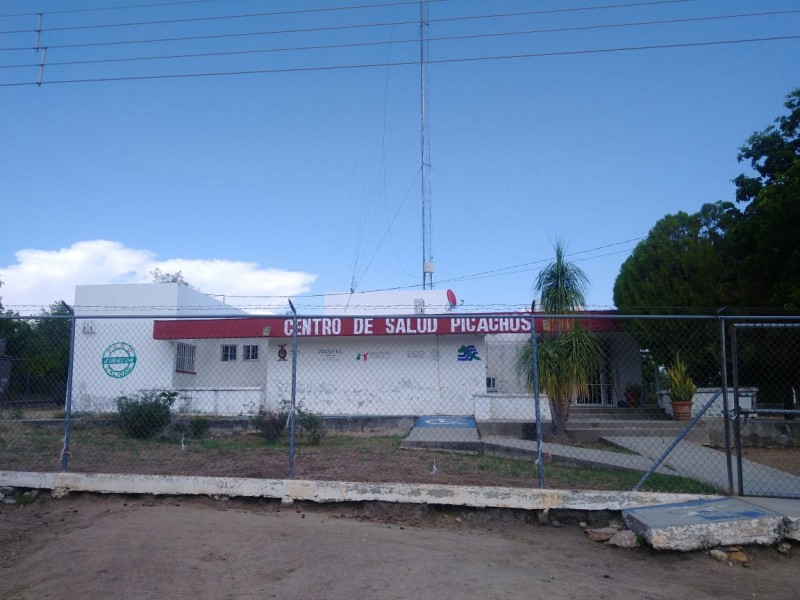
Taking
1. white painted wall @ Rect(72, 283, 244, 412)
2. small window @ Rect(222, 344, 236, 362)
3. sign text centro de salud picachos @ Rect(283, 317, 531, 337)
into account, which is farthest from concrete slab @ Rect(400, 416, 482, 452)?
white painted wall @ Rect(72, 283, 244, 412)

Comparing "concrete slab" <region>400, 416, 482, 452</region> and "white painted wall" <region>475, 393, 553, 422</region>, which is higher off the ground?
"white painted wall" <region>475, 393, 553, 422</region>

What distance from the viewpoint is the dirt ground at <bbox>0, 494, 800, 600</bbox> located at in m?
4.41

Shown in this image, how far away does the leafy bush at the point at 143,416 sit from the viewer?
11555mm

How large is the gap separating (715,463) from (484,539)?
6034 millimetres

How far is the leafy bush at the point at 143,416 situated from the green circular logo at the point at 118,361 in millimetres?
7946

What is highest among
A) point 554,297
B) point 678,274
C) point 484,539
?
point 678,274

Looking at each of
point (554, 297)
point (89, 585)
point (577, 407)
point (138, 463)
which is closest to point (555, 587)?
point (89, 585)

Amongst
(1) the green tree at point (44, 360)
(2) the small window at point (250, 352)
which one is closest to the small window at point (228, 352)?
(2) the small window at point (250, 352)

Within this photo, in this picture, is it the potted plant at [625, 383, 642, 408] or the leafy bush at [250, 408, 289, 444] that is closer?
the leafy bush at [250, 408, 289, 444]

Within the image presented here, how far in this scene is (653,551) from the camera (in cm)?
529

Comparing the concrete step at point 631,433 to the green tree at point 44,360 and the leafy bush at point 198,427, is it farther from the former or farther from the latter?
the green tree at point 44,360

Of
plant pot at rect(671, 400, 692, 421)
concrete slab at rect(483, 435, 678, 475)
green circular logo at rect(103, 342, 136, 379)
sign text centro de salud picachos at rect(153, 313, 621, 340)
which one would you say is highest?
sign text centro de salud picachos at rect(153, 313, 621, 340)

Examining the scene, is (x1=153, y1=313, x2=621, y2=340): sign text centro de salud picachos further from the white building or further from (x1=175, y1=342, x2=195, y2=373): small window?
(x1=175, y1=342, x2=195, y2=373): small window

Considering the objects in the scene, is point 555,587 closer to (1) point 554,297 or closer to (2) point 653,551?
(2) point 653,551
